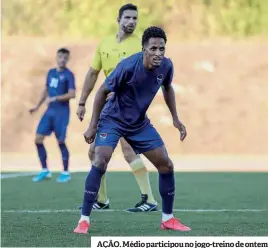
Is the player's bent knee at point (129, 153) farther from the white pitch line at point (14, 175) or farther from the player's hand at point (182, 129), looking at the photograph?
the white pitch line at point (14, 175)

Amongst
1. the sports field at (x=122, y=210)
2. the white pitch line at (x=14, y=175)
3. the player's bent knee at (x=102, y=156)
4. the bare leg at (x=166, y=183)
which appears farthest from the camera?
the white pitch line at (x=14, y=175)

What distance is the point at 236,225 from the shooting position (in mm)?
7848

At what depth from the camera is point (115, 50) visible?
9367 mm

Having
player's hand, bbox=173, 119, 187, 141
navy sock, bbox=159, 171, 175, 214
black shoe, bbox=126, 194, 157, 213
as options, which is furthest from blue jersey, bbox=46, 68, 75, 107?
navy sock, bbox=159, 171, 175, 214

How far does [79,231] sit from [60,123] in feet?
25.8

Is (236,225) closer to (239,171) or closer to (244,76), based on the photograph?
(239,171)

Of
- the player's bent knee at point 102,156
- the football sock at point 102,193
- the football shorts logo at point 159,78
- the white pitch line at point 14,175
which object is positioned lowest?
the white pitch line at point 14,175

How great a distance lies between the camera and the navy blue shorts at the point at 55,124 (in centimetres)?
1510

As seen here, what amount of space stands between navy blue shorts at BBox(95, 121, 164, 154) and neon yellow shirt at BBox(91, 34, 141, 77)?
1763 mm

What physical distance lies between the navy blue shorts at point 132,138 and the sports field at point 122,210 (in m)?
0.76

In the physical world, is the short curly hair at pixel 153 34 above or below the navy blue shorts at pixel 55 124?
above

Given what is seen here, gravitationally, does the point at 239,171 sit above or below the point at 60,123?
below

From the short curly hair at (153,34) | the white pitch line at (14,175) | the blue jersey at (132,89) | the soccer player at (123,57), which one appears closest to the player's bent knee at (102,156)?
the blue jersey at (132,89)

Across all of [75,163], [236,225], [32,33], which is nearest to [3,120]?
[32,33]
